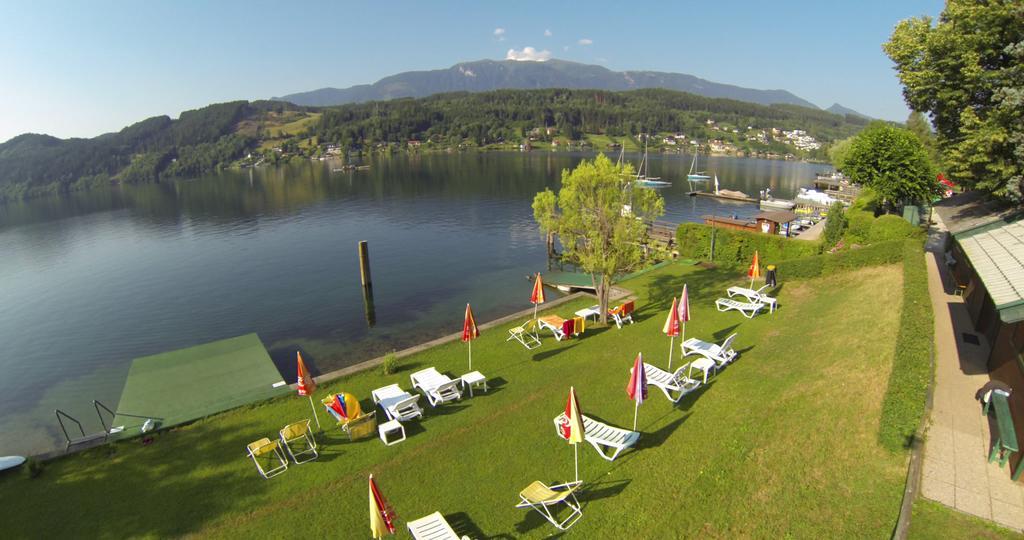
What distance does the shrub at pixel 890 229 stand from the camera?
86.5 ft

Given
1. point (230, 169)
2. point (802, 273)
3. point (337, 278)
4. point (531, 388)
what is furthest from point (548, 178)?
point (230, 169)

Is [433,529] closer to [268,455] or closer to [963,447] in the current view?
[268,455]

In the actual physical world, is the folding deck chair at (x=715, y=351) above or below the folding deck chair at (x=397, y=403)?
above

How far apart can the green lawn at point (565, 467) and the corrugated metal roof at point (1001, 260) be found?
9.54 feet

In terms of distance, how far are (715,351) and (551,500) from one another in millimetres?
9441

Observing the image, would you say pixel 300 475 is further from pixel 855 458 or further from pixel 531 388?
pixel 855 458

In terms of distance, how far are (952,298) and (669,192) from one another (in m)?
86.0

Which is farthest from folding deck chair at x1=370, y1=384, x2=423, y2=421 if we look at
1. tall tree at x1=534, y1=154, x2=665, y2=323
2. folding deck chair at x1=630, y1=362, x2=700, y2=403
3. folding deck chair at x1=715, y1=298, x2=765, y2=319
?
folding deck chair at x1=715, y1=298, x2=765, y2=319

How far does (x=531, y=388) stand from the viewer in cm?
1712

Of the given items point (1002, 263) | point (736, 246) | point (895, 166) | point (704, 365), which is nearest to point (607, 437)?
point (704, 365)

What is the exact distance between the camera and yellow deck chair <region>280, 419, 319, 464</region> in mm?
13836

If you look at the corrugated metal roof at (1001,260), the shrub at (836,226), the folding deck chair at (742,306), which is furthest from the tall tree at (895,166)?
the corrugated metal roof at (1001,260)

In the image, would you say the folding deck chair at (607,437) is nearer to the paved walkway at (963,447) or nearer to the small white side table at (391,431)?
the small white side table at (391,431)

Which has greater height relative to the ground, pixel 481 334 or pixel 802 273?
pixel 802 273
